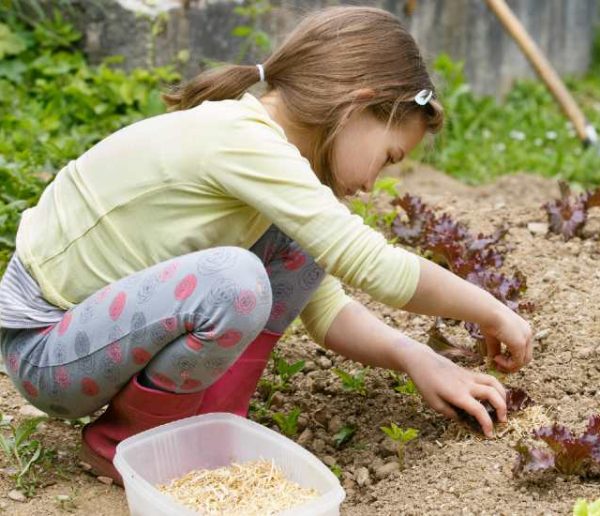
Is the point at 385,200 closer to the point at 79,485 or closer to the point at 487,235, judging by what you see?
the point at 487,235

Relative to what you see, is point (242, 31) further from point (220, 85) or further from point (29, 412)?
point (29, 412)

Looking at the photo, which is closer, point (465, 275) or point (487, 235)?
point (465, 275)

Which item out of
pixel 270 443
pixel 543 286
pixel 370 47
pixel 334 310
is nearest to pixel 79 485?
pixel 270 443

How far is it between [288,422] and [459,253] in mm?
952

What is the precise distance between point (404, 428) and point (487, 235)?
1.21 meters

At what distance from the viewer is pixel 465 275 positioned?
130 inches

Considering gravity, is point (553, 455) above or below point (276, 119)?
below

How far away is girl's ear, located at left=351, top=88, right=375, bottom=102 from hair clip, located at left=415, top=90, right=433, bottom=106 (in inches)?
4.6

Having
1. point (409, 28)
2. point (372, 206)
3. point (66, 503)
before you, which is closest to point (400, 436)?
point (66, 503)

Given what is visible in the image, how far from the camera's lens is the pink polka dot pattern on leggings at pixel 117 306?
2377 mm

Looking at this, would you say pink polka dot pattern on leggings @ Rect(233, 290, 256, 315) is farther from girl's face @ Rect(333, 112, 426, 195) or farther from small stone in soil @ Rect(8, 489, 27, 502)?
small stone in soil @ Rect(8, 489, 27, 502)

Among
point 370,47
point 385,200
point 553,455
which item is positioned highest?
point 370,47

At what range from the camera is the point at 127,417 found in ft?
8.29

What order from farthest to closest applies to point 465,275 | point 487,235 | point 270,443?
point 487,235 → point 465,275 → point 270,443
